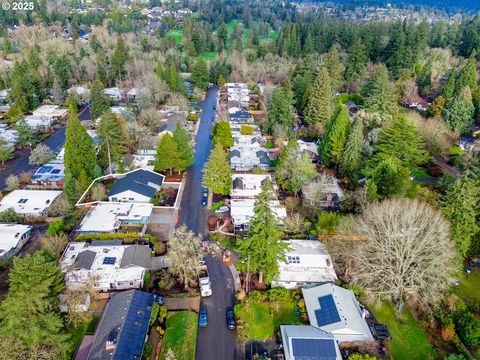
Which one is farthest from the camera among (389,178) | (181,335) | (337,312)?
(389,178)

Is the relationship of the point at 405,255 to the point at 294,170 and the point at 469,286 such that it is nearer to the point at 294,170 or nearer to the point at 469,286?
the point at 469,286

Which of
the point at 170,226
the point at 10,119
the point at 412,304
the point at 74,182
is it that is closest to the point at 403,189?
the point at 412,304

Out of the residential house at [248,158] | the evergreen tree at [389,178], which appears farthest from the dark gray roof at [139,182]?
the evergreen tree at [389,178]

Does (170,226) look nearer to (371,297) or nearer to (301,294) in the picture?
(301,294)

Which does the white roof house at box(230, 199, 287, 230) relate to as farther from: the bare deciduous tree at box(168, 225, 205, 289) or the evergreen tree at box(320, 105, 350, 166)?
the evergreen tree at box(320, 105, 350, 166)

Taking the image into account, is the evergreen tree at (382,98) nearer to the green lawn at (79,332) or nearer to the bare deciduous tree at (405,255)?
the bare deciduous tree at (405,255)

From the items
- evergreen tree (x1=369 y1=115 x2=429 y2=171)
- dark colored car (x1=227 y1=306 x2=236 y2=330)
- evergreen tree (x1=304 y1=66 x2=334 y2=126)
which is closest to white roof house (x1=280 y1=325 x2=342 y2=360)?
dark colored car (x1=227 y1=306 x2=236 y2=330)

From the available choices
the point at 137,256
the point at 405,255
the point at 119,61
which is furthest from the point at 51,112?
the point at 405,255
